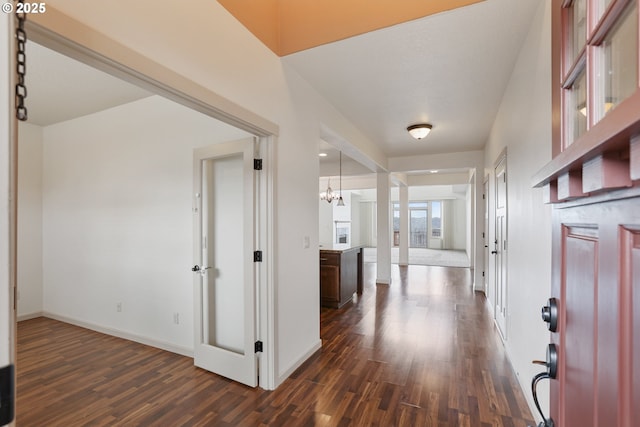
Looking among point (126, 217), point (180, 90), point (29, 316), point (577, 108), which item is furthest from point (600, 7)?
point (29, 316)

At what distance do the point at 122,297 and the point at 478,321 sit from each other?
463 cm

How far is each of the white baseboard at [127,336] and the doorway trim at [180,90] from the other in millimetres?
881

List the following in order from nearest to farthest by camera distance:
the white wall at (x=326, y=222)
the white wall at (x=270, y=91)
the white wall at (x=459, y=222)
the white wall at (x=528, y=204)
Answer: the white wall at (x=270, y=91)
the white wall at (x=528, y=204)
the white wall at (x=326, y=222)
the white wall at (x=459, y=222)

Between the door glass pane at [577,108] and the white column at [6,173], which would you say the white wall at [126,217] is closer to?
the white column at [6,173]

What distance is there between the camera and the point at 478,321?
159 inches

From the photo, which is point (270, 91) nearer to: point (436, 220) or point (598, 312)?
point (598, 312)

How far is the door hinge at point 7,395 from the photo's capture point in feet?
1.66

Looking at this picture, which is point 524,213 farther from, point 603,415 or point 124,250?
point 124,250

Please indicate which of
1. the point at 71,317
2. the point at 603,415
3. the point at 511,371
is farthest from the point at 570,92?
the point at 71,317

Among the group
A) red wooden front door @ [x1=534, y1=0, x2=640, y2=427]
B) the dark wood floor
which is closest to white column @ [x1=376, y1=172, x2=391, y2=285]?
the dark wood floor

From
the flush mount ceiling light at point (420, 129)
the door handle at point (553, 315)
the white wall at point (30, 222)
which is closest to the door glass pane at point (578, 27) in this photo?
the door handle at point (553, 315)

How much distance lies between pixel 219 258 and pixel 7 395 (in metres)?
2.35

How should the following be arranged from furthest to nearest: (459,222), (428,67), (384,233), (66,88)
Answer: (459,222)
(384,233)
(66,88)
(428,67)

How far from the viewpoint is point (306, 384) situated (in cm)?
252
